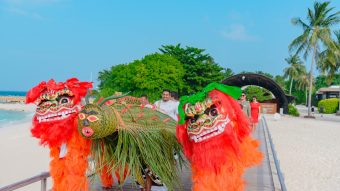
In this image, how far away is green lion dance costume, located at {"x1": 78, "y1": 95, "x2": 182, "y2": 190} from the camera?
338 centimetres

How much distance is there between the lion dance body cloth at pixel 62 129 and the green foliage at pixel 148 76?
1869cm

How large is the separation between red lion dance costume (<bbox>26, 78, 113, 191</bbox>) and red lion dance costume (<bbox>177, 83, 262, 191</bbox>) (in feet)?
3.25

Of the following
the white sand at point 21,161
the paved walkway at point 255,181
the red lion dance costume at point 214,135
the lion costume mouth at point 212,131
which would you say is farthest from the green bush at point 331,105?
the lion costume mouth at point 212,131

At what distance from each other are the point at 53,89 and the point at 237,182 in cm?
190

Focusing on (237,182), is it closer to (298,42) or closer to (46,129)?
(46,129)

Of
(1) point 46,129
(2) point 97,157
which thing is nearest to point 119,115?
(2) point 97,157

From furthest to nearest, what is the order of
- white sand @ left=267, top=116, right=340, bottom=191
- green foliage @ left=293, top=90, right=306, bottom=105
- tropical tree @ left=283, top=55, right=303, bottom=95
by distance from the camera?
green foliage @ left=293, top=90, right=306, bottom=105, tropical tree @ left=283, top=55, right=303, bottom=95, white sand @ left=267, top=116, right=340, bottom=191

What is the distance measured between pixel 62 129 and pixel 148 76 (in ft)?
65.4

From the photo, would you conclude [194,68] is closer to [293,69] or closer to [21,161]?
[21,161]

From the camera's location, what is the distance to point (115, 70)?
25.1m

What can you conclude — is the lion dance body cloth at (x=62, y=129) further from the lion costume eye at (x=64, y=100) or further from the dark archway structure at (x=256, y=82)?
the dark archway structure at (x=256, y=82)

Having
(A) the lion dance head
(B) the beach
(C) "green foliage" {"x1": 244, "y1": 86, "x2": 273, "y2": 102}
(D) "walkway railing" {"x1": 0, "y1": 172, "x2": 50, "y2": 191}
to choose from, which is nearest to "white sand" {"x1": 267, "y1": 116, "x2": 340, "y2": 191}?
(B) the beach

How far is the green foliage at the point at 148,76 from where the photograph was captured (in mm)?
22844

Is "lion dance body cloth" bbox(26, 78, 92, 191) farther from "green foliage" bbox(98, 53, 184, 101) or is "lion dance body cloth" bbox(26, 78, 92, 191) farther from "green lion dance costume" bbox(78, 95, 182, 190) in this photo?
"green foliage" bbox(98, 53, 184, 101)
